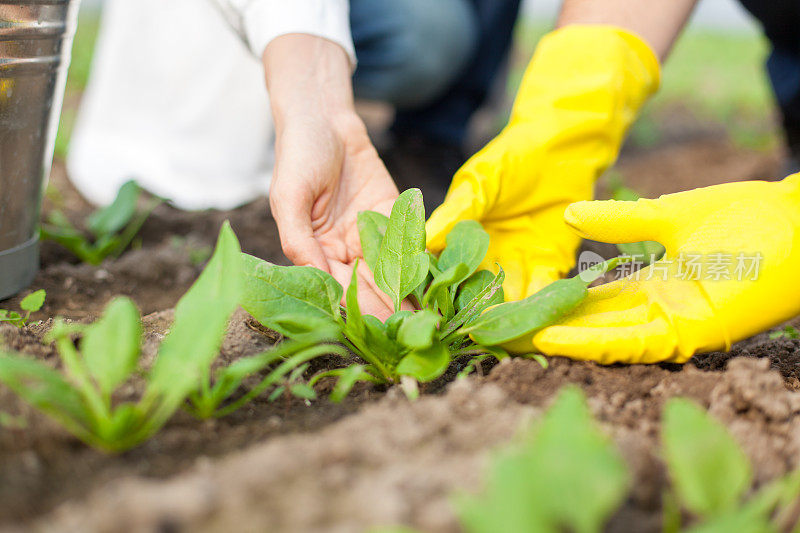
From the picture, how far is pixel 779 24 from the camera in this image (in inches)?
83.1

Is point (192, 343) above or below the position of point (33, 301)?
above

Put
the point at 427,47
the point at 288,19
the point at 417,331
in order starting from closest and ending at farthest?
the point at 417,331 < the point at 288,19 < the point at 427,47

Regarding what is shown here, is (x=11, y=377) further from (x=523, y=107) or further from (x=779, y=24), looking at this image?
(x=779, y=24)

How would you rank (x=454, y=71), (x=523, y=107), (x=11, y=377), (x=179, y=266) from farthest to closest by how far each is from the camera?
(x=454, y=71) < (x=179, y=266) < (x=523, y=107) < (x=11, y=377)

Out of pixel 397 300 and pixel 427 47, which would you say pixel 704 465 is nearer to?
pixel 397 300

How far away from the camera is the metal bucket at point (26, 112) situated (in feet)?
3.44

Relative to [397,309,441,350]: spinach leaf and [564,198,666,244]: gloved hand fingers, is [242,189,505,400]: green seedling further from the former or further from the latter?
[564,198,666,244]: gloved hand fingers

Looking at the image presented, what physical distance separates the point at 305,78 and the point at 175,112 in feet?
3.88

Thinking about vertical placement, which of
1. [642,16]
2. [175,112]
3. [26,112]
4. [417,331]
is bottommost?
[175,112]

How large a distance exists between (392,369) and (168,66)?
1.78 meters

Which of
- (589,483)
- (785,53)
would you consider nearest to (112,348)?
(589,483)

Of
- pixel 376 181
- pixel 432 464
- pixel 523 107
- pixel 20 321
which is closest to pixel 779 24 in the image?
pixel 523 107

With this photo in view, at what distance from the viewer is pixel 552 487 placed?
20.7 inches

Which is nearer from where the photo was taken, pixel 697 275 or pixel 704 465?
pixel 704 465
